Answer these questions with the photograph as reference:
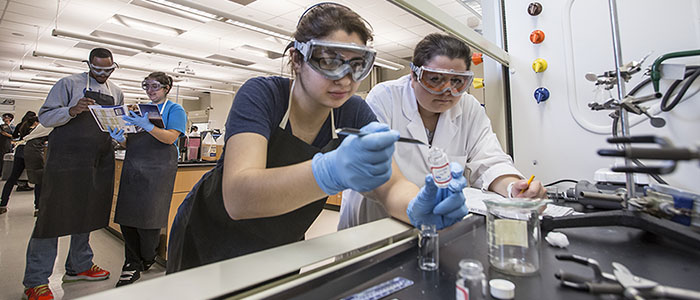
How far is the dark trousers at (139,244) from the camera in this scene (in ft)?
7.00

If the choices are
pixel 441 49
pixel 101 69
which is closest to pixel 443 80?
pixel 441 49

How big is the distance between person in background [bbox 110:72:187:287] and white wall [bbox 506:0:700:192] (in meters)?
2.13

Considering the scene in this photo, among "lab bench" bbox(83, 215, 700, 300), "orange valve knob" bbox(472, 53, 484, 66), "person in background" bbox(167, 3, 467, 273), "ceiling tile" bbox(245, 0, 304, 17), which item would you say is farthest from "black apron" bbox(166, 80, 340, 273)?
"ceiling tile" bbox(245, 0, 304, 17)

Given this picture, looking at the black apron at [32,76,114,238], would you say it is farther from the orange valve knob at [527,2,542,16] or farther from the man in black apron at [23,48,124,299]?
the orange valve knob at [527,2,542,16]

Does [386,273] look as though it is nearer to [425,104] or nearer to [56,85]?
[425,104]

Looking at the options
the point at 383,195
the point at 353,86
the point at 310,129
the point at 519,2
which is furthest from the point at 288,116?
the point at 519,2

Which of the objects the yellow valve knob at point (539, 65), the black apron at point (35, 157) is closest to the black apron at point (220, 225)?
the yellow valve knob at point (539, 65)

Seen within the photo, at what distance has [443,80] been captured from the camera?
1047 mm

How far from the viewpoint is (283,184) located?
23.9 inches

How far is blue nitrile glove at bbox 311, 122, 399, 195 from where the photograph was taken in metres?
0.56

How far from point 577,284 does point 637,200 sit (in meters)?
0.38

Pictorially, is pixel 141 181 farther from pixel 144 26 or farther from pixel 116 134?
pixel 144 26

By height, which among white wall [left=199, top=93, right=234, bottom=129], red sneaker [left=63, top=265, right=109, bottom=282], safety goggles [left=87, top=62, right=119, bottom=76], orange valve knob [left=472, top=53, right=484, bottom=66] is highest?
white wall [left=199, top=93, right=234, bottom=129]

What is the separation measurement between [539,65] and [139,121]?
225 cm
